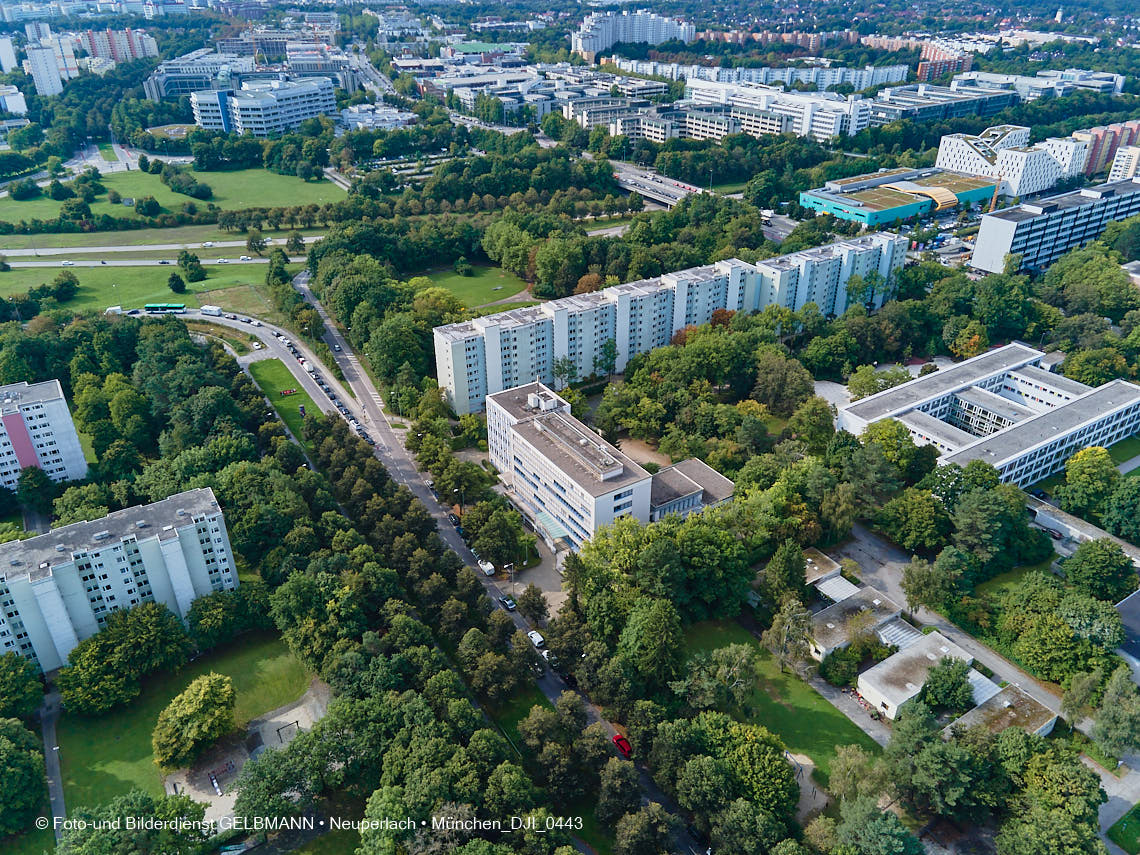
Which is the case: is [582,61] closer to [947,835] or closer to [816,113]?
[816,113]

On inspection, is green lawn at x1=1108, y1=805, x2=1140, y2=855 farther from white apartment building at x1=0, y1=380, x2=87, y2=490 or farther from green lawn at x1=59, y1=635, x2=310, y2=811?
white apartment building at x1=0, y1=380, x2=87, y2=490

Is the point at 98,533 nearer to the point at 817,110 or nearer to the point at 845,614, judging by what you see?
the point at 845,614

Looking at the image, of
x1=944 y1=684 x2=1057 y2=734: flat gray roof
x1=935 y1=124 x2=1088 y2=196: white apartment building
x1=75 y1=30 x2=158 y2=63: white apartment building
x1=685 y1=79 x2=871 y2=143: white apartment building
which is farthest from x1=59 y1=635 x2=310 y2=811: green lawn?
x1=75 y1=30 x2=158 y2=63: white apartment building

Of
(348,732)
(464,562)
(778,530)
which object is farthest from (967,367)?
(348,732)

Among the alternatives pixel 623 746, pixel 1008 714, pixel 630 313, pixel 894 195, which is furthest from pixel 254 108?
pixel 1008 714

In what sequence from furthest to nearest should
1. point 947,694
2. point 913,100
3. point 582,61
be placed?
point 582,61 < point 913,100 < point 947,694

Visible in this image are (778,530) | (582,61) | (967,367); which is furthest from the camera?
(582,61)
